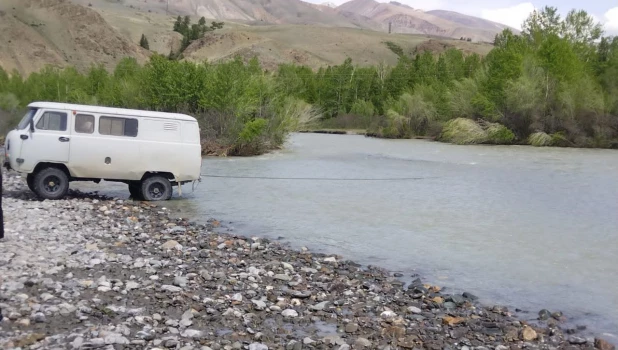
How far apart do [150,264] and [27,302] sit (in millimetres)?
2739

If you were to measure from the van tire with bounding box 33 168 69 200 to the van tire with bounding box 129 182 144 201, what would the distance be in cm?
214

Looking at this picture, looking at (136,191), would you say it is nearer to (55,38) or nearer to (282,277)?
(282,277)

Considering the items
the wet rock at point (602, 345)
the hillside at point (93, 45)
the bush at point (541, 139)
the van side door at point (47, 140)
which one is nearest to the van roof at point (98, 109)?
the van side door at point (47, 140)

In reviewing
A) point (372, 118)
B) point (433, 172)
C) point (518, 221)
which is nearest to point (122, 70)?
point (372, 118)

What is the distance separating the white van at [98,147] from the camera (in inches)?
651

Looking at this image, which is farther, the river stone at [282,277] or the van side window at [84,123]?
the van side window at [84,123]

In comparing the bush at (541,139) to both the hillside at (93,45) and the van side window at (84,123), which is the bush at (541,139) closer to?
the van side window at (84,123)

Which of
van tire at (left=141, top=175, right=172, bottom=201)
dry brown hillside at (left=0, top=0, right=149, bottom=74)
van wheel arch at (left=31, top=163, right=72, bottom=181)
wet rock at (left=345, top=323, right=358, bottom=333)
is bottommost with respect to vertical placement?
wet rock at (left=345, top=323, right=358, bottom=333)

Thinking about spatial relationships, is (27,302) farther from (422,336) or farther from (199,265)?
(422,336)

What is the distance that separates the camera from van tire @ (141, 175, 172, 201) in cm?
1855

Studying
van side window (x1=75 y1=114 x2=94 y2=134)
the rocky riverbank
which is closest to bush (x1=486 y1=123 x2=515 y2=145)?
van side window (x1=75 y1=114 x2=94 y2=134)

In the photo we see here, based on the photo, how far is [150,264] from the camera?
430 inches

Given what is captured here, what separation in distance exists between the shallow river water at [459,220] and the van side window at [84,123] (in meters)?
3.39

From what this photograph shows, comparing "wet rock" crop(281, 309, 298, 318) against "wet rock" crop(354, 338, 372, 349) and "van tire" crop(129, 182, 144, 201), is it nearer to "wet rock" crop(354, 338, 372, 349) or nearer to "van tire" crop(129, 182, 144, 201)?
"wet rock" crop(354, 338, 372, 349)
